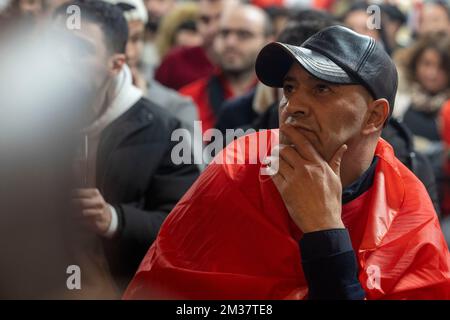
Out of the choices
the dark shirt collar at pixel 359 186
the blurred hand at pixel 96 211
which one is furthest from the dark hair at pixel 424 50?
the dark shirt collar at pixel 359 186

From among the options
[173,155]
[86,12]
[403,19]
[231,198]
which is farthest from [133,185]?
[403,19]

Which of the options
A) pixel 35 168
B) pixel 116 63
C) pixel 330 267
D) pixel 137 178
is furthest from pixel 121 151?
pixel 35 168

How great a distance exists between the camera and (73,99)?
224 centimetres

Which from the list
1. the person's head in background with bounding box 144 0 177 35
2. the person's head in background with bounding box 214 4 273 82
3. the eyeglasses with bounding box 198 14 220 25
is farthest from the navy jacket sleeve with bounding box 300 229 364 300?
the person's head in background with bounding box 144 0 177 35

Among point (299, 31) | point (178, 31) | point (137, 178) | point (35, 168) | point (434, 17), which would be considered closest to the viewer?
point (35, 168)

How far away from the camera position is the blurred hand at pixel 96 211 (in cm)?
339

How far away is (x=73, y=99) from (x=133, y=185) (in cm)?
163

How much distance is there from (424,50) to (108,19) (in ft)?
10.9

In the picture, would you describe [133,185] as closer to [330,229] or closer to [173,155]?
[173,155]

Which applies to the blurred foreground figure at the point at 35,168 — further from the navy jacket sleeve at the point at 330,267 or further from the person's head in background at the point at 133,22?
the person's head in background at the point at 133,22

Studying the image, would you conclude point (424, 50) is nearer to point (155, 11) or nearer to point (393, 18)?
point (393, 18)

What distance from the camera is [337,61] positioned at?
9.14 feet

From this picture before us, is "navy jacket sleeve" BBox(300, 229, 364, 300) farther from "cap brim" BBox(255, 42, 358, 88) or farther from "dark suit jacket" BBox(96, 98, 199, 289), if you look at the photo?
"dark suit jacket" BBox(96, 98, 199, 289)
